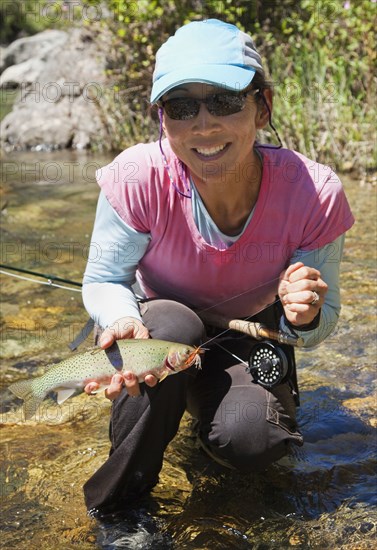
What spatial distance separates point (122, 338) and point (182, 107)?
2.60 ft

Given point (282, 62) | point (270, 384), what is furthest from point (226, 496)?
point (282, 62)

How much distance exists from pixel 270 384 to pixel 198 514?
0.52 metres

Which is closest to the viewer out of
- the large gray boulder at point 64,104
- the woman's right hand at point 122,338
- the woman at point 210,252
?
the woman's right hand at point 122,338

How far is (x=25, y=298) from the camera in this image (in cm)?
522

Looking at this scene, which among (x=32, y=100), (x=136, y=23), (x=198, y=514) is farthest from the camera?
(x=32, y=100)

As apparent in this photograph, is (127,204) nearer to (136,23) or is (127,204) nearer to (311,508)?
(311,508)

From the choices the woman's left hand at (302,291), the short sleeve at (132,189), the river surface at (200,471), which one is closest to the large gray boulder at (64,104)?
the river surface at (200,471)

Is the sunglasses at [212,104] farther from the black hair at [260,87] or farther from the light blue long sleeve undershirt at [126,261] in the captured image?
the light blue long sleeve undershirt at [126,261]

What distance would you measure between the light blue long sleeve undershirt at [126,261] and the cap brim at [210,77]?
44cm

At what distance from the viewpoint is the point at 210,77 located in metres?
2.52

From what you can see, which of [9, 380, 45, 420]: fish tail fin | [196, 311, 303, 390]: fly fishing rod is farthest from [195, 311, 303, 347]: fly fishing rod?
[9, 380, 45, 420]: fish tail fin

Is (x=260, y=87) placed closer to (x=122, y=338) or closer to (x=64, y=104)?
(x=122, y=338)

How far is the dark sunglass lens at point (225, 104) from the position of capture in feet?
8.56

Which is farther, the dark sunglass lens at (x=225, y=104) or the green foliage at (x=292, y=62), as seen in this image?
the green foliage at (x=292, y=62)
